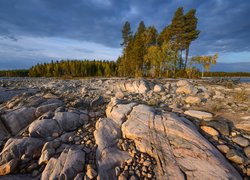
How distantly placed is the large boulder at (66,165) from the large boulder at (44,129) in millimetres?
1397

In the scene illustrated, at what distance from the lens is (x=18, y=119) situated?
6055 millimetres

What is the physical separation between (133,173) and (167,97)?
20.2ft

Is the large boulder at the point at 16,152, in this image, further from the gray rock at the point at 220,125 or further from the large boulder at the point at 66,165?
the gray rock at the point at 220,125

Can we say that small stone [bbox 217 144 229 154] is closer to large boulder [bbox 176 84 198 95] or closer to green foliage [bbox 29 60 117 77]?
large boulder [bbox 176 84 198 95]

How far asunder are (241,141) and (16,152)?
683 centimetres

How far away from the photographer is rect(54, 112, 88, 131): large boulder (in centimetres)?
559

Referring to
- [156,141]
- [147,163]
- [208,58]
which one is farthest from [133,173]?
[208,58]

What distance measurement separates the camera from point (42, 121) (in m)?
5.46

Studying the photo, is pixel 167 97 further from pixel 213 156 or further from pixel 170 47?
pixel 170 47

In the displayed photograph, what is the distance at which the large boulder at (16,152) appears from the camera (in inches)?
148

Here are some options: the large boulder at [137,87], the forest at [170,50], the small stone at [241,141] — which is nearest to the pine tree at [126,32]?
the forest at [170,50]

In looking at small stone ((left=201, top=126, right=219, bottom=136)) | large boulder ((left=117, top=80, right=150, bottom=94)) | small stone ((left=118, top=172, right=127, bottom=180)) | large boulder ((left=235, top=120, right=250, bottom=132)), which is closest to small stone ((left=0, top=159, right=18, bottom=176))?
small stone ((left=118, top=172, right=127, bottom=180))

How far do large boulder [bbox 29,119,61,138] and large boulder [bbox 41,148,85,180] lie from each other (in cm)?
140

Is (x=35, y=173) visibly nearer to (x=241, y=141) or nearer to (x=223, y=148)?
(x=223, y=148)
